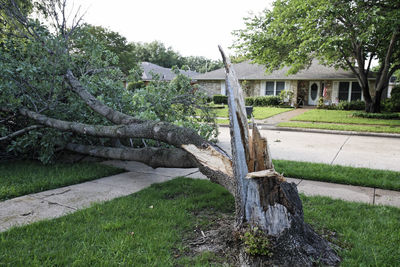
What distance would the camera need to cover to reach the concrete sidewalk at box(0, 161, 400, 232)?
3.31m

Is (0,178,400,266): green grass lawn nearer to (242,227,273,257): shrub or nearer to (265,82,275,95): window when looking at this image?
(242,227,273,257): shrub

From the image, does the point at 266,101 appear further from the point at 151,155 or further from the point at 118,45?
the point at 151,155

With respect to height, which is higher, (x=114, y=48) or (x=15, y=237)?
(x=114, y=48)

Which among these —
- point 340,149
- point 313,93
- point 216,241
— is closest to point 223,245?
point 216,241

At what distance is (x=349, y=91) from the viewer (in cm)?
2258

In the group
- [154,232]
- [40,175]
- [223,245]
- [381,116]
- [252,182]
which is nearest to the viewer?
[252,182]

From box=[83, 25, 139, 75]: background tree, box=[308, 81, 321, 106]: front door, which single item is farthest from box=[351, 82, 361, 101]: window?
box=[83, 25, 139, 75]: background tree

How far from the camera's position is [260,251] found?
2232 millimetres

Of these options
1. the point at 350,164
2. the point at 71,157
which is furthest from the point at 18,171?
the point at 350,164

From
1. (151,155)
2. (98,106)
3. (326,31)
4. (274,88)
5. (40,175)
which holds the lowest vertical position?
(40,175)

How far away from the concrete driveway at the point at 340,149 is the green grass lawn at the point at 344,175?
0.74m

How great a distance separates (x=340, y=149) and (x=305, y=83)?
18.3m

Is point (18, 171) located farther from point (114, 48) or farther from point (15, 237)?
point (114, 48)

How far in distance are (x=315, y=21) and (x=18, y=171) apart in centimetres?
1142
